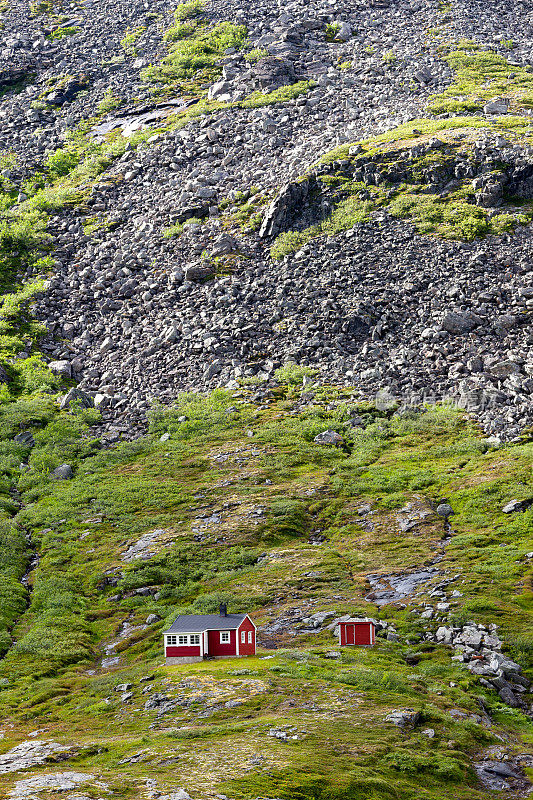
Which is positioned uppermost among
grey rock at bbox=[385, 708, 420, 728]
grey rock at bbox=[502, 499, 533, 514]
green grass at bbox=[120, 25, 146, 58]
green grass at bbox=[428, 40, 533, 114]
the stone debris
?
green grass at bbox=[120, 25, 146, 58]

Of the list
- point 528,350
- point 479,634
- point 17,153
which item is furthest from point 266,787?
point 17,153

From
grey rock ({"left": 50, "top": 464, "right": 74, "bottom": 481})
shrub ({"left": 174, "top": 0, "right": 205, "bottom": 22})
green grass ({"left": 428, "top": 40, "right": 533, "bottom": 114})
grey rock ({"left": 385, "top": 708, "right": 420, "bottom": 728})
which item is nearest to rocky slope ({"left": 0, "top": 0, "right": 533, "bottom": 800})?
grey rock ({"left": 385, "top": 708, "right": 420, "bottom": 728})

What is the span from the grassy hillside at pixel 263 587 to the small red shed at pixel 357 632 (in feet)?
1.75

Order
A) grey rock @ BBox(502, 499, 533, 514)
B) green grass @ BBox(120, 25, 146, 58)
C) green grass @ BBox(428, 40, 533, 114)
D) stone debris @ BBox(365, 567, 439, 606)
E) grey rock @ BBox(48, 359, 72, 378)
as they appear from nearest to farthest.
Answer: stone debris @ BBox(365, 567, 439, 606) → grey rock @ BBox(502, 499, 533, 514) → grey rock @ BBox(48, 359, 72, 378) → green grass @ BBox(428, 40, 533, 114) → green grass @ BBox(120, 25, 146, 58)

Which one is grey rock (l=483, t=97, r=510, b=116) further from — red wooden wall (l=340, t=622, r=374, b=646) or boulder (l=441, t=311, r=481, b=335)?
red wooden wall (l=340, t=622, r=374, b=646)

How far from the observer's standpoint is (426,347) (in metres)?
51.7

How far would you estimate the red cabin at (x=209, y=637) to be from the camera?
30016mm

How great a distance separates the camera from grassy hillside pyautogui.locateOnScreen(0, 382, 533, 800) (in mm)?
21219

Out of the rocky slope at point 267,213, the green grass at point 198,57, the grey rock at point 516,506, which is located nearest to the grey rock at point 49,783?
the grey rock at point 516,506

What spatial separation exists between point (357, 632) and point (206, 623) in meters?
6.19

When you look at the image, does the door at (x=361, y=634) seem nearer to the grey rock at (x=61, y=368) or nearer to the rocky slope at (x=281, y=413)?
the rocky slope at (x=281, y=413)

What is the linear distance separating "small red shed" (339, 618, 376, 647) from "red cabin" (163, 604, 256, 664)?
3.65 m

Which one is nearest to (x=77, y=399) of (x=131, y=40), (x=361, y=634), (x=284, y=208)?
(x=284, y=208)

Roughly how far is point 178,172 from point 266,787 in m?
68.5
